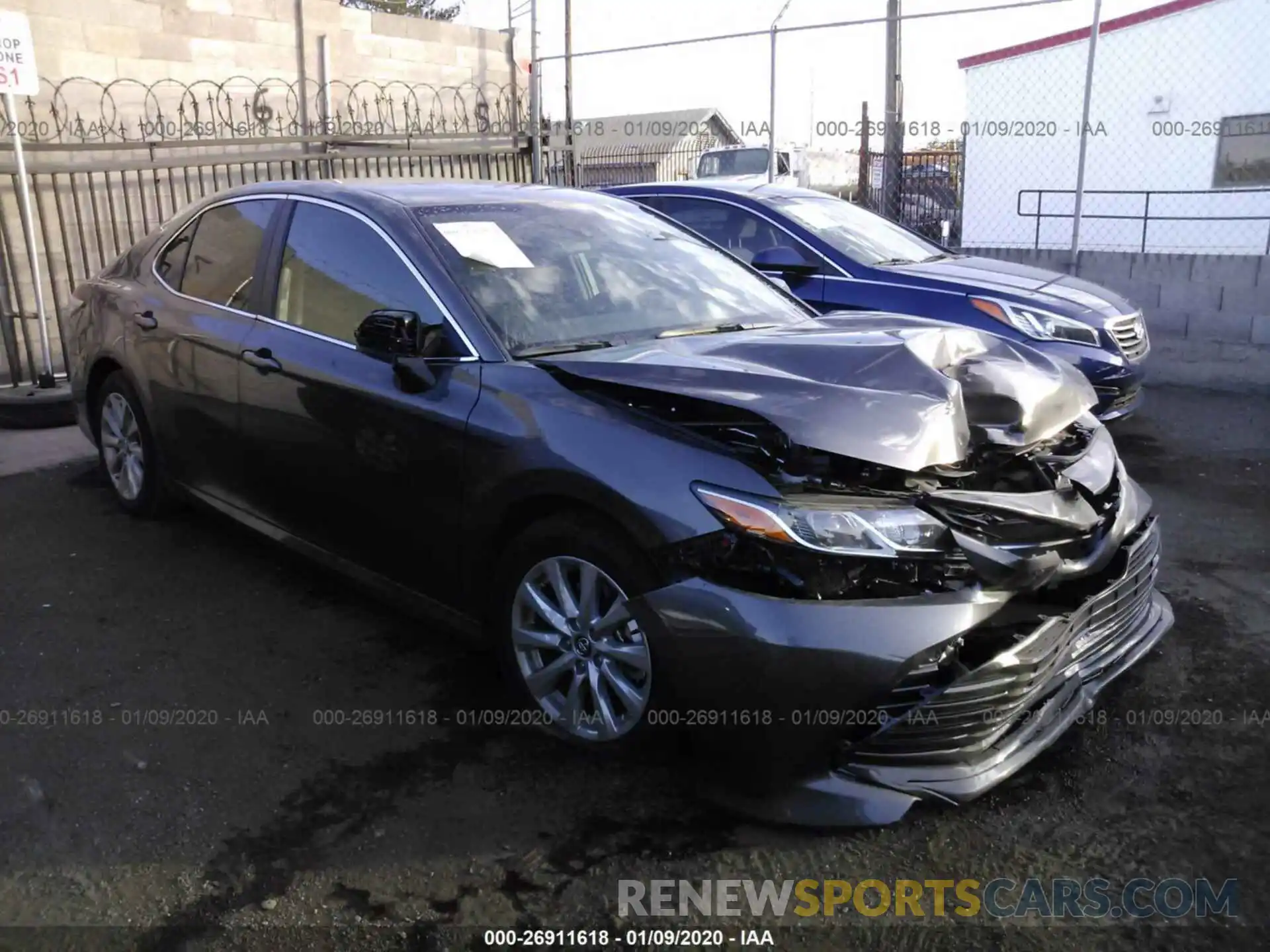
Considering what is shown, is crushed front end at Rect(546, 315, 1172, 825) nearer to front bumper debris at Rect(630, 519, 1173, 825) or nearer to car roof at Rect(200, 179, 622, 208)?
front bumper debris at Rect(630, 519, 1173, 825)

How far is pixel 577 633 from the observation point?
3039 mm

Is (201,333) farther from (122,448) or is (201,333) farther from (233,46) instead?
(233,46)

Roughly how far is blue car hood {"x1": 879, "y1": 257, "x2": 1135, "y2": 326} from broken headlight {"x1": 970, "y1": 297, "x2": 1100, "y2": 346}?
0.06m

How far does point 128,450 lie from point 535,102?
6.77 m

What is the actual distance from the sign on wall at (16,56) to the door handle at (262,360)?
4.10m

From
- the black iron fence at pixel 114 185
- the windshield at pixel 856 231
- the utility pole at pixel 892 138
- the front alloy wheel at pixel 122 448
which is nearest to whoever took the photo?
the front alloy wheel at pixel 122 448

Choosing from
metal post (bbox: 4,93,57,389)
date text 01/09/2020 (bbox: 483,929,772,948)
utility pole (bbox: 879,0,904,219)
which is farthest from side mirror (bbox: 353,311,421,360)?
utility pole (bbox: 879,0,904,219)

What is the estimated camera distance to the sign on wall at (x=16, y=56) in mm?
6707

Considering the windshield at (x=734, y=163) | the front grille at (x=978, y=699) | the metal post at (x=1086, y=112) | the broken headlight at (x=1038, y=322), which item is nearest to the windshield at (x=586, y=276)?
the front grille at (x=978, y=699)

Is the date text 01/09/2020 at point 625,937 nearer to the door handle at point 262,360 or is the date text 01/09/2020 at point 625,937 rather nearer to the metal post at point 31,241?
the door handle at point 262,360

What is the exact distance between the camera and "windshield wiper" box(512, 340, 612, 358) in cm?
336

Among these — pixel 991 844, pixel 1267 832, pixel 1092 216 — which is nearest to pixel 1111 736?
pixel 1267 832

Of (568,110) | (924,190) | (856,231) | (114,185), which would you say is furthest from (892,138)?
(114,185)

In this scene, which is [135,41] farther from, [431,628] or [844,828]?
[844,828]
